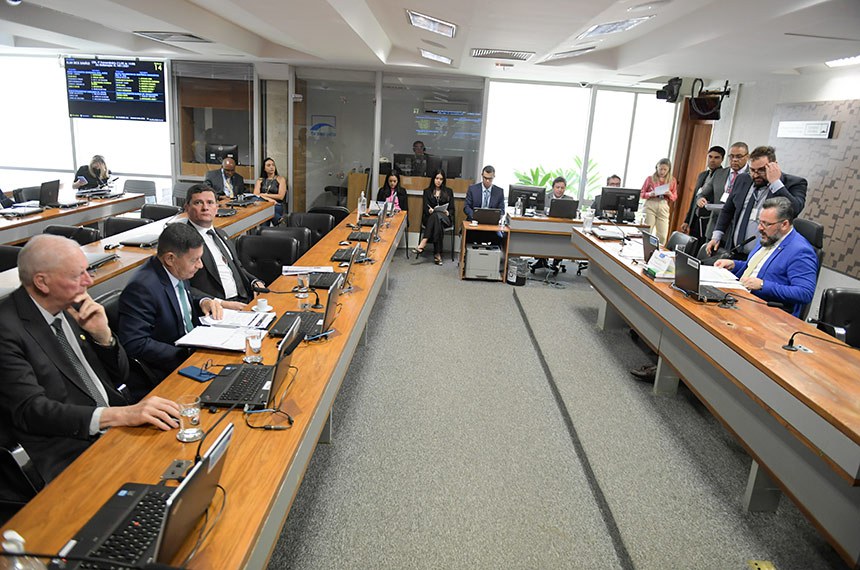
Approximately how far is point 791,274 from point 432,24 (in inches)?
141

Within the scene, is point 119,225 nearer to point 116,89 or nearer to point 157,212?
point 157,212

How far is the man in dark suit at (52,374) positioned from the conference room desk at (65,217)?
3630mm

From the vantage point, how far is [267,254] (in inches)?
176

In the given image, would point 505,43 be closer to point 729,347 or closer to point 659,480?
point 729,347

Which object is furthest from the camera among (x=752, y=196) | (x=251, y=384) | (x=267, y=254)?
(x=752, y=196)

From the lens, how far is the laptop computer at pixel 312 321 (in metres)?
2.78

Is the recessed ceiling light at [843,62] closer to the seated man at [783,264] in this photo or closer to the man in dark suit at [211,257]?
the seated man at [783,264]

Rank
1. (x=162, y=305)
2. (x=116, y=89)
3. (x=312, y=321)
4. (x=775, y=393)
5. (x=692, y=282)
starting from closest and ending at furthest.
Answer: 1. (x=775, y=393)
2. (x=162, y=305)
3. (x=312, y=321)
4. (x=692, y=282)
5. (x=116, y=89)

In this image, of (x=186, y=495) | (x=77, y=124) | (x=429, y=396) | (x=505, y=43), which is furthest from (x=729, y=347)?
(x=77, y=124)

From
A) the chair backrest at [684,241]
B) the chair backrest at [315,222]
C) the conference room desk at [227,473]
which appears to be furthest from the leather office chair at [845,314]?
the chair backrest at [315,222]

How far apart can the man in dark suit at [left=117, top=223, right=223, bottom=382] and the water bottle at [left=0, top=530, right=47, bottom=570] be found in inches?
53.5

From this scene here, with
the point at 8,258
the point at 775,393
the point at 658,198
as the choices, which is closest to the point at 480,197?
the point at 658,198

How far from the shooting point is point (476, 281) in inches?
280

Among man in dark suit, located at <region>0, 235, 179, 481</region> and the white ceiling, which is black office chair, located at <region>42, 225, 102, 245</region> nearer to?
the white ceiling
